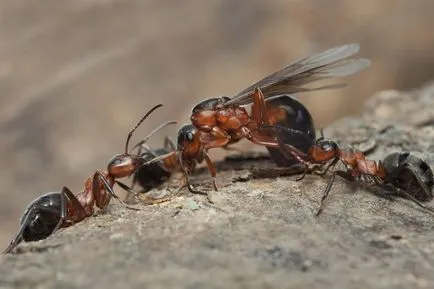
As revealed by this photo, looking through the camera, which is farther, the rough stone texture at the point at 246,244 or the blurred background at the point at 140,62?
the blurred background at the point at 140,62

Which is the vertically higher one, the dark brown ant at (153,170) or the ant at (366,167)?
the dark brown ant at (153,170)

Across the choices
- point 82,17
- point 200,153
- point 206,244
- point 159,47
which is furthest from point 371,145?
point 82,17

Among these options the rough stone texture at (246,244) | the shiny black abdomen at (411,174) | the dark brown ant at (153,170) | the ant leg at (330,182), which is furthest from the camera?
the dark brown ant at (153,170)

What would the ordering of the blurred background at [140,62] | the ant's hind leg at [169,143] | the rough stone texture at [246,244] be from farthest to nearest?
the blurred background at [140,62]
the ant's hind leg at [169,143]
the rough stone texture at [246,244]

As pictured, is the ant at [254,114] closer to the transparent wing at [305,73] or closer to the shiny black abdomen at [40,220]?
the transparent wing at [305,73]

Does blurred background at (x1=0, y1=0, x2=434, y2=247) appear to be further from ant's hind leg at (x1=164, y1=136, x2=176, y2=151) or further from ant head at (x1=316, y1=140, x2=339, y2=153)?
ant head at (x1=316, y1=140, x2=339, y2=153)

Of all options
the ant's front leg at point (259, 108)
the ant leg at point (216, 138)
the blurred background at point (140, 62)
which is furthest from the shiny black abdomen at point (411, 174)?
the blurred background at point (140, 62)
